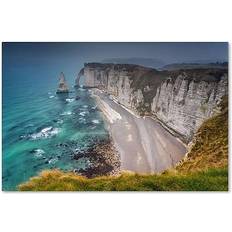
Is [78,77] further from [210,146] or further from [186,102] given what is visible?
[210,146]

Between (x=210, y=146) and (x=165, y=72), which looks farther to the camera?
(x=165, y=72)

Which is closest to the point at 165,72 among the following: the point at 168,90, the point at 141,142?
the point at 168,90

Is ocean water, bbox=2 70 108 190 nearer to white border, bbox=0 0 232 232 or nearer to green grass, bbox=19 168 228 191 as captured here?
green grass, bbox=19 168 228 191

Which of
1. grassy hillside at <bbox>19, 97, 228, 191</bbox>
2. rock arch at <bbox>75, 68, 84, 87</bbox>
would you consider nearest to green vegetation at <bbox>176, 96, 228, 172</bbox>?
grassy hillside at <bbox>19, 97, 228, 191</bbox>
